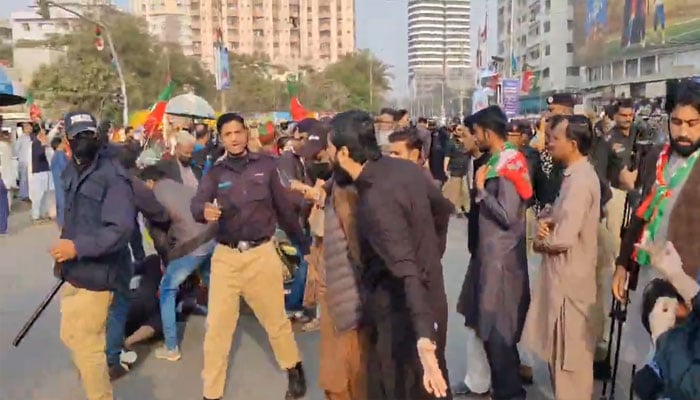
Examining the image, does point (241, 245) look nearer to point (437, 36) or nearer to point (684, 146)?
point (684, 146)

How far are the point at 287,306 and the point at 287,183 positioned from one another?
6.48 ft

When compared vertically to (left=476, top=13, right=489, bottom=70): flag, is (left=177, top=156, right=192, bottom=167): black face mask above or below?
below

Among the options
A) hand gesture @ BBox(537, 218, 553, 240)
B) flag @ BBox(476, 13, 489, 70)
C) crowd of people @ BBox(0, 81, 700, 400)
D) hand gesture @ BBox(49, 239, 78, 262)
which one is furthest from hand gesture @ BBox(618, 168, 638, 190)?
A: flag @ BBox(476, 13, 489, 70)

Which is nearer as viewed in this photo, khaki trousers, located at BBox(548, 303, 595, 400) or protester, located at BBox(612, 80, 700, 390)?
protester, located at BBox(612, 80, 700, 390)

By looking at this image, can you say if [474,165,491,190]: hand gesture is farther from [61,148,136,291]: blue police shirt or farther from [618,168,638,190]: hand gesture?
[61,148,136,291]: blue police shirt

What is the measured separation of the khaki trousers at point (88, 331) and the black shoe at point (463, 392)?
2.09 m

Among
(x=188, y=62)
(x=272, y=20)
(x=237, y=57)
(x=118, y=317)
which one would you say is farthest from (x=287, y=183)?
(x=272, y=20)

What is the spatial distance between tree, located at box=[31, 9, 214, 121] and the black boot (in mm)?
31084

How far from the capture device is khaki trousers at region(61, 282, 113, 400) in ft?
12.2

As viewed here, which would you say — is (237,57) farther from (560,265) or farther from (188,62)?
(560,265)

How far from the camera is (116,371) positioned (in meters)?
5.09

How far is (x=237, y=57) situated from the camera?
67188 mm

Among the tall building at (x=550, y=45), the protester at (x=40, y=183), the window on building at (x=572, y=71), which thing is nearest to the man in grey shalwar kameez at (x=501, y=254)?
the protester at (x=40, y=183)

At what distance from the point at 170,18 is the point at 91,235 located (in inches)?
3784
